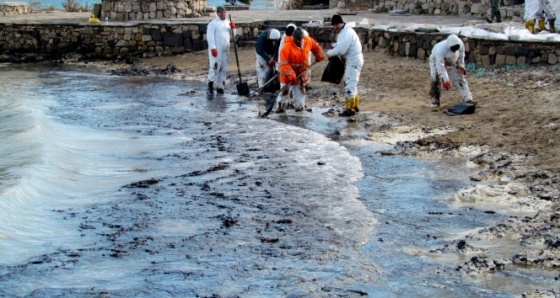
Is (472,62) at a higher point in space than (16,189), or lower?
higher

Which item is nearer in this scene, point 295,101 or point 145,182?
point 145,182

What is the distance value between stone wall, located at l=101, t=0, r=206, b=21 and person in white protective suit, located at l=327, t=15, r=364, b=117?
12.6m

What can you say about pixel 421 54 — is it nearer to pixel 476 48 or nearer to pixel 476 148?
pixel 476 48

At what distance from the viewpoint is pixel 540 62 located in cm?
1445

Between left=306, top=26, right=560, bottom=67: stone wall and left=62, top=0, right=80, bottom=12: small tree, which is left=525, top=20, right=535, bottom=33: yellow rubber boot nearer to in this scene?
left=306, top=26, right=560, bottom=67: stone wall

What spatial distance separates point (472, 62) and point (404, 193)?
7537 mm

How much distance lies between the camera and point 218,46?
16.4 metres

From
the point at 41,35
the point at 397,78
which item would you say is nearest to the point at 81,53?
the point at 41,35

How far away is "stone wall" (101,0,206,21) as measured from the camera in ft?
79.8

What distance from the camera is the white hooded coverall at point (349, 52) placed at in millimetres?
12695

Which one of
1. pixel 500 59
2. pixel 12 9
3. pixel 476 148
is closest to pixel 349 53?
pixel 476 148

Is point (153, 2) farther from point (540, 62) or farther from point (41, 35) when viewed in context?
point (540, 62)

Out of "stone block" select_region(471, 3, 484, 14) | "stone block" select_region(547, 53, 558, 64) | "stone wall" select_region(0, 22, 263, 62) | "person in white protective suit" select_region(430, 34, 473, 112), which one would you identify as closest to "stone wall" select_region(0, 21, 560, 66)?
"stone wall" select_region(0, 22, 263, 62)

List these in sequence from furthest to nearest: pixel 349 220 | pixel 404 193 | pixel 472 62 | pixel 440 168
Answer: pixel 472 62 → pixel 440 168 → pixel 404 193 → pixel 349 220
